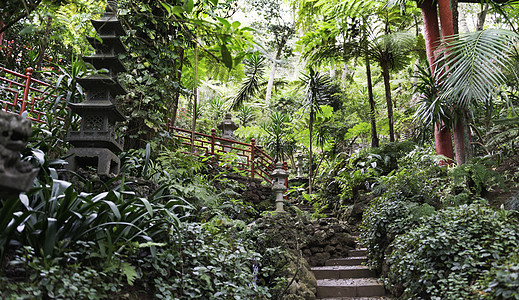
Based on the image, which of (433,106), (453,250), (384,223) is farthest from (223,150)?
(453,250)

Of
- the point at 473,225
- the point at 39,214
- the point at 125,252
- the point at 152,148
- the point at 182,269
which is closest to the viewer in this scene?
the point at 39,214

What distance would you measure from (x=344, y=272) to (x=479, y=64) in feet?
11.1

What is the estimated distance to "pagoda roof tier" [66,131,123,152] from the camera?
4266mm

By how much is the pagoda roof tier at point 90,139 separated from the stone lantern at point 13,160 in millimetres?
2788

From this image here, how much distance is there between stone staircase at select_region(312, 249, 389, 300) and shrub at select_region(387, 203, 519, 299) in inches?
25.3

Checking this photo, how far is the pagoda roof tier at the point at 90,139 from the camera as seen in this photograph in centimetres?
427

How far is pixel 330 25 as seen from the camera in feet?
30.2

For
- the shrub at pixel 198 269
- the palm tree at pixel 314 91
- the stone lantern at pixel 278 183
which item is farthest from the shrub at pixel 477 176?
the palm tree at pixel 314 91

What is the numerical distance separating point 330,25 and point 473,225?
632 cm

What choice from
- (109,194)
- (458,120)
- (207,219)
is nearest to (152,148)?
(207,219)

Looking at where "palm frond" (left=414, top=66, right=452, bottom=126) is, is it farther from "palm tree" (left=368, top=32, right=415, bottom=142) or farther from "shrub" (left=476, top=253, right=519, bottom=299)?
"shrub" (left=476, top=253, right=519, bottom=299)

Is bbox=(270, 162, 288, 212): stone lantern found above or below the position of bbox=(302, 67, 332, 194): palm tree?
below

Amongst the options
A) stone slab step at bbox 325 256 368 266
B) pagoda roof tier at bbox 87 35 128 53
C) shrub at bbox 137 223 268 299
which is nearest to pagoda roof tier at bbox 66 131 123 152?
pagoda roof tier at bbox 87 35 128 53

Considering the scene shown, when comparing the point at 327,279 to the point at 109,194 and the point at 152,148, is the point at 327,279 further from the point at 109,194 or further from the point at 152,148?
the point at 109,194
